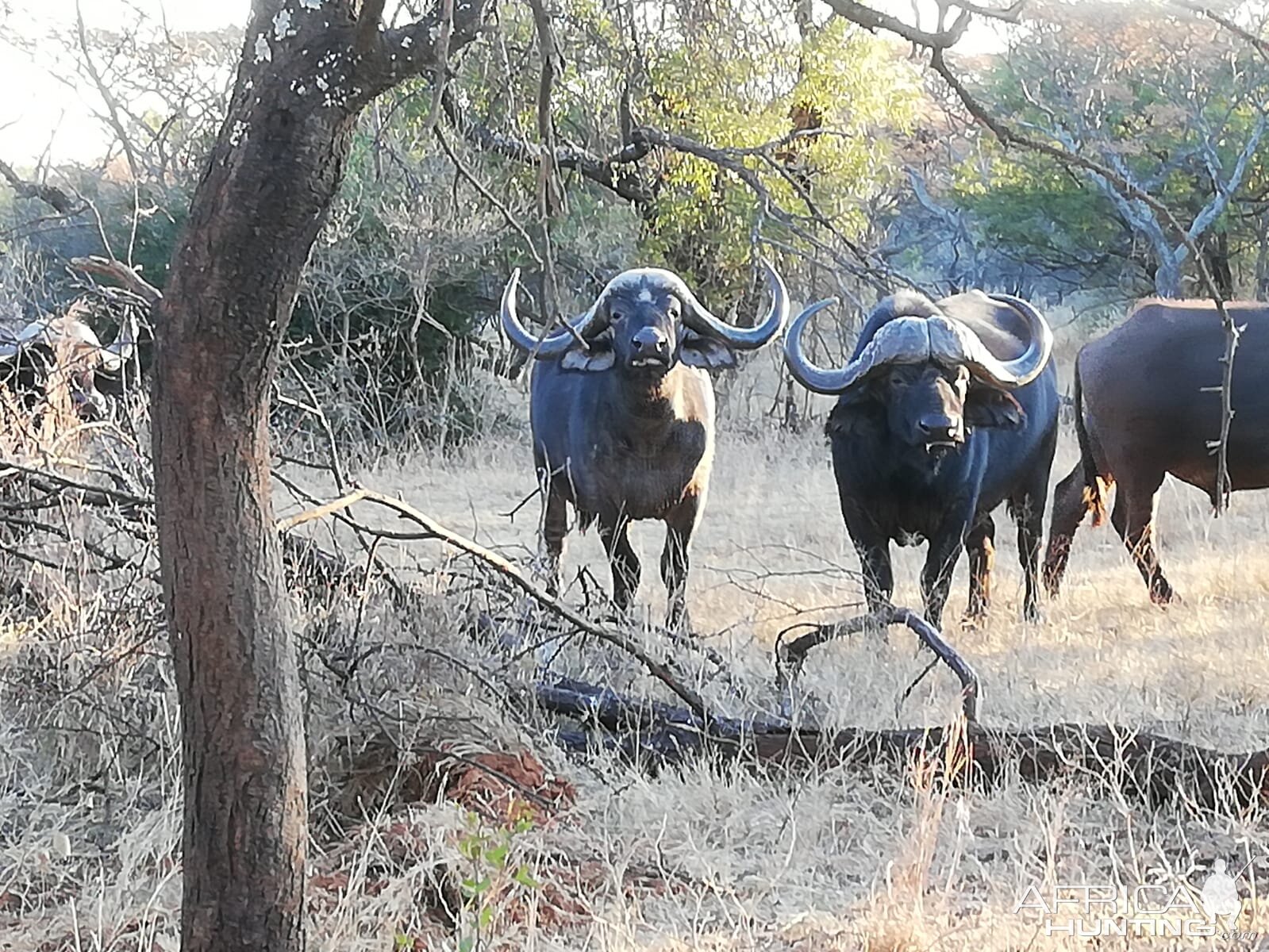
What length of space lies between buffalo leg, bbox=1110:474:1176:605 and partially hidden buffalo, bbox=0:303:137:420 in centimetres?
496

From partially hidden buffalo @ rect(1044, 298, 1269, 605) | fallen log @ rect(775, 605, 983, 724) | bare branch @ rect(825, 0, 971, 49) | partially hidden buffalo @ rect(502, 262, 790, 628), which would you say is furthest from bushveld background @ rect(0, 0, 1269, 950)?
bare branch @ rect(825, 0, 971, 49)

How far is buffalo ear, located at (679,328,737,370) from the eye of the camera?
21.4 feet

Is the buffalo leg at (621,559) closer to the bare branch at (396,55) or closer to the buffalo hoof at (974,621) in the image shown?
the buffalo hoof at (974,621)

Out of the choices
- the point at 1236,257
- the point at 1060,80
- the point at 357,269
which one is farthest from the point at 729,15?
the point at 1236,257

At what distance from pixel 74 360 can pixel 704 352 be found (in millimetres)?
2876

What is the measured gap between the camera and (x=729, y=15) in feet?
13.3

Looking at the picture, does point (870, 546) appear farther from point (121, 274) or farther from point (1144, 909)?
point (121, 274)

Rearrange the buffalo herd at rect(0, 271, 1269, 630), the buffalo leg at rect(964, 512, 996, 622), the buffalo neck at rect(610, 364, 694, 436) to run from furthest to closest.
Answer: the buffalo leg at rect(964, 512, 996, 622), the buffalo neck at rect(610, 364, 694, 436), the buffalo herd at rect(0, 271, 1269, 630)

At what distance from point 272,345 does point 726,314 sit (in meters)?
12.0

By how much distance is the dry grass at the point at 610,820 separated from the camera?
2.98 metres

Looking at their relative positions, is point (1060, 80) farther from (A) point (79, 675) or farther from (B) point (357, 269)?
(A) point (79, 675)

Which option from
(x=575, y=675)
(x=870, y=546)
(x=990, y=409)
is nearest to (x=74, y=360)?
(x=575, y=675)

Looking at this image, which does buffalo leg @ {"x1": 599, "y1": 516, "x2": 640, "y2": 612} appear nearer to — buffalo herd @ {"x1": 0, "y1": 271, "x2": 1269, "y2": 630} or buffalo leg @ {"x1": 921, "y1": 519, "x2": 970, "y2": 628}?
buffalo herd @ {"x1": 0, "y1": 271, "x2": 1269, "y2": 630}

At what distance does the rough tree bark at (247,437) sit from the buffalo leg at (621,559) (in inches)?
155
